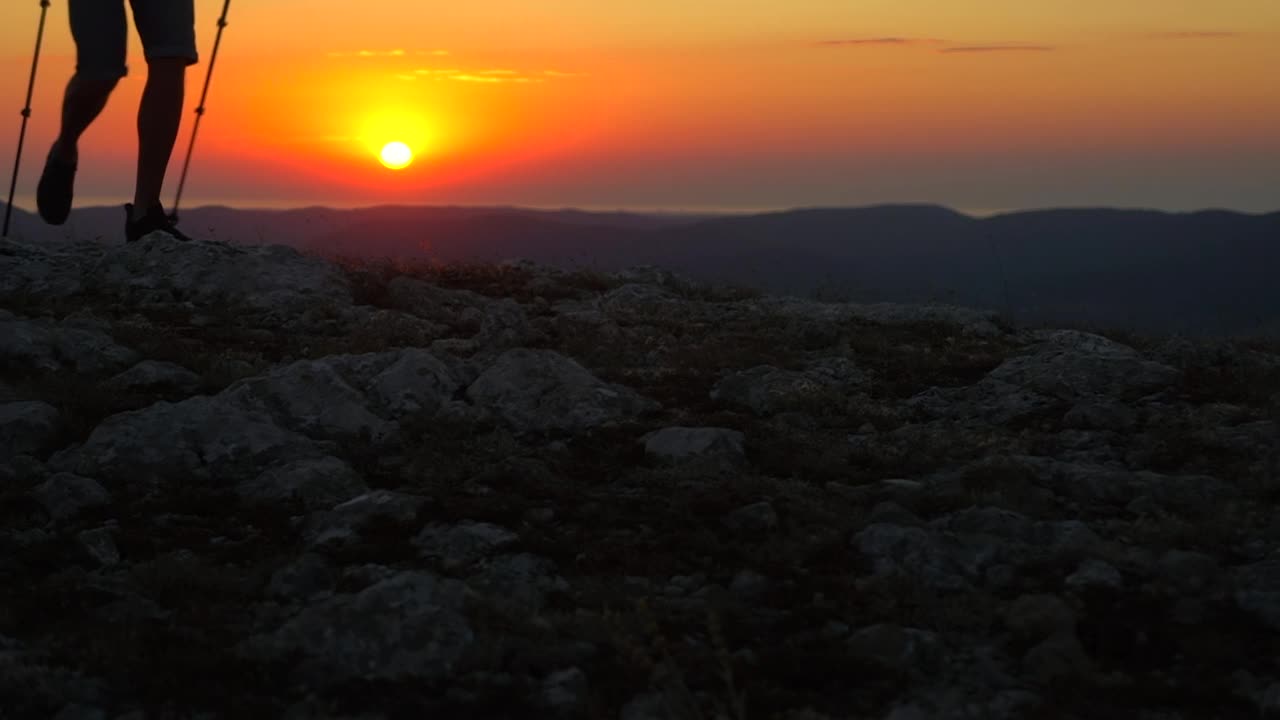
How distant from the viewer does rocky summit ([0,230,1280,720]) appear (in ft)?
14.0

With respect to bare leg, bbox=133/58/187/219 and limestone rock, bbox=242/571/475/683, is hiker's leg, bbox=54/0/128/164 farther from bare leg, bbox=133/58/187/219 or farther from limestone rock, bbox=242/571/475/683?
limestone rock, bbox=242/571/475/683

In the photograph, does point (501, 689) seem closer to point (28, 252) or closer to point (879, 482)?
point (879, 482)

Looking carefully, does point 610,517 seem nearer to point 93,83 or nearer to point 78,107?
point 93,83

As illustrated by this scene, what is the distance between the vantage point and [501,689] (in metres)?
4.21

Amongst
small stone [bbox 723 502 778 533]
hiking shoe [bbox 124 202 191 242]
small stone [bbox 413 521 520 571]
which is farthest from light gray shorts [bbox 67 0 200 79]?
small stone [bbox 723 502 778 533]

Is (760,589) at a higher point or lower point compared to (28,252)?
lower

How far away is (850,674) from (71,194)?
26.5 ft

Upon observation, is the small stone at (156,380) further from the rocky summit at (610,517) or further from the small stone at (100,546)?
the small stone at (100,546)

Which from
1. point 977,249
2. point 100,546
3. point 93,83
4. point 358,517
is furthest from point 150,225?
point 977,249

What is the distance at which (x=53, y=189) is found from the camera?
9641mm

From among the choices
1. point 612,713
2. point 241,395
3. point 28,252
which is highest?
point 28,252

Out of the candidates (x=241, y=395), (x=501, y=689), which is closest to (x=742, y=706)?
(x=501, y=689)

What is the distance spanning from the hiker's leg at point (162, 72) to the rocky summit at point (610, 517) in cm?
111

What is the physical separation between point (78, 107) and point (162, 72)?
72 centimetres
